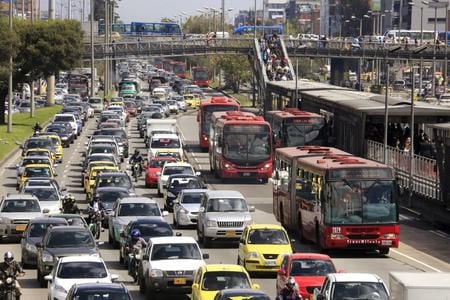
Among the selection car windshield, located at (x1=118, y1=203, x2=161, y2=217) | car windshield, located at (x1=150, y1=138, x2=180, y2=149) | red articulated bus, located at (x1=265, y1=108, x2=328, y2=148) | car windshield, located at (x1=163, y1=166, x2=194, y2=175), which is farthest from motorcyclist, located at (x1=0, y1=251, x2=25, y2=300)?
car windshield, located at (x1=150, y1=138, x2=180, y2=149)

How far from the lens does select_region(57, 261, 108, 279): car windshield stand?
2958cm

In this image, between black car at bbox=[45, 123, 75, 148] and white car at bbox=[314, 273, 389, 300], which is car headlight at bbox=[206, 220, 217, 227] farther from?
black car at bbox=[45, 123, 75, 148]

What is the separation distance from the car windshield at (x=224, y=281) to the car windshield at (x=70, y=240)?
685 centimetres

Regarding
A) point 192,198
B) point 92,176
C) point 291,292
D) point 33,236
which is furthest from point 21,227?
point 291,292

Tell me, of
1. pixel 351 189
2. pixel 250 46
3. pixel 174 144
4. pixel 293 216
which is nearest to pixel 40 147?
pixel 174 144

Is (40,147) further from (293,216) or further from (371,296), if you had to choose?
(371,296)

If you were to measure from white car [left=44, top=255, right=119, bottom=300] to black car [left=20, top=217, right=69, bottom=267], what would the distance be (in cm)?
652

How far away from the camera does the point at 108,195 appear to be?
47.2 meters

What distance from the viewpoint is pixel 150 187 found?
→ 62312mm

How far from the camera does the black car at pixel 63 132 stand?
83.9 meters

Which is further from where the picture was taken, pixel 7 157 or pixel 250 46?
pixel 250 46

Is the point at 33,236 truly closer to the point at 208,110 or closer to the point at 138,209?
the point at 138,209

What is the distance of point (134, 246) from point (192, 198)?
39.1 feet

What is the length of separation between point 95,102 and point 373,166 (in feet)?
275
